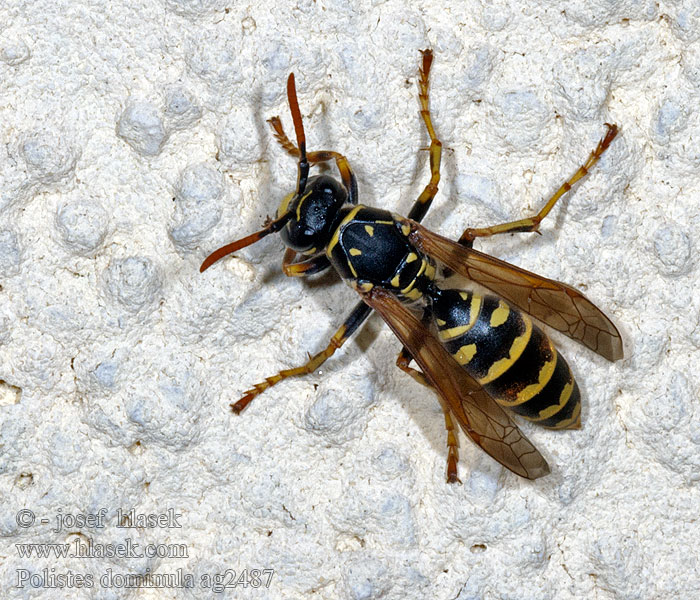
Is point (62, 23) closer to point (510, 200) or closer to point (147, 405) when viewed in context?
point (147, 405)

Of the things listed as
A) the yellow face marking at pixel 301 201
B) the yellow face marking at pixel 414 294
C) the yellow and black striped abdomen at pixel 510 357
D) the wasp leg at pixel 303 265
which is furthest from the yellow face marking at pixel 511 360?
the yellow face marking at pixel 301 201

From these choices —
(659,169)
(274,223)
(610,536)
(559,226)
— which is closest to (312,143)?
(274,223)

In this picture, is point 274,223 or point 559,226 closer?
point 274,223

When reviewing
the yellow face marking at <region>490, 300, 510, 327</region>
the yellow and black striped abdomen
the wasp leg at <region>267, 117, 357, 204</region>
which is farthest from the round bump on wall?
the yellow face marking at <region>490, 300, 510, 327</region>

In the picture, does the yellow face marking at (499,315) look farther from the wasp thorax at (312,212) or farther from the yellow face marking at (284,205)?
the yellow face marking at (284,205)

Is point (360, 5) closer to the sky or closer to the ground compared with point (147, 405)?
closer to the sky

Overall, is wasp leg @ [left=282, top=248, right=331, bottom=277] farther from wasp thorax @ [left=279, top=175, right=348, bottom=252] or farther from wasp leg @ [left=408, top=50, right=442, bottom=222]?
wasp leg @ [left=408, top=50, right=442, bottom=222]

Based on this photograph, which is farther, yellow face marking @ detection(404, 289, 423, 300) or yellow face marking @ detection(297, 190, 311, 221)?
yellow face marking @ detection(404, 289, 423, 300)
